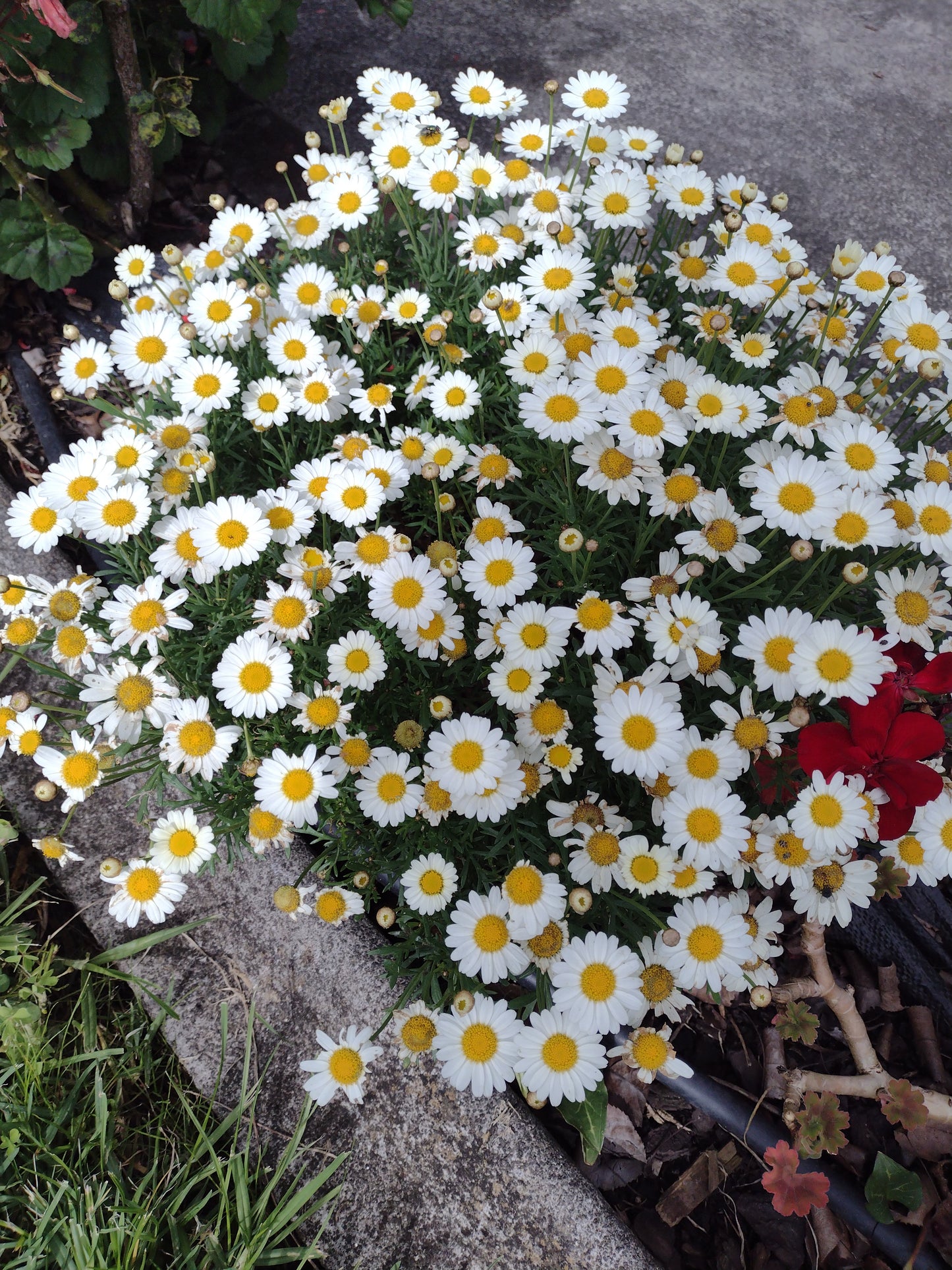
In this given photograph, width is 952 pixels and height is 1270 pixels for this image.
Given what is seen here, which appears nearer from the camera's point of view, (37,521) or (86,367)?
(37,521)

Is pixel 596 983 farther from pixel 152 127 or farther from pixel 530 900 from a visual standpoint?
pixel 152 127

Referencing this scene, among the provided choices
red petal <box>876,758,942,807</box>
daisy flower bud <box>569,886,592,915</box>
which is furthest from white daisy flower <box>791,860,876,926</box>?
daisy flower bud <box>569,886,592,915</box>

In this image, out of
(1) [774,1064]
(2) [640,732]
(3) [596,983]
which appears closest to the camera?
(3) [596,983]

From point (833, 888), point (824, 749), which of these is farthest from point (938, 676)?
point (833, 888)

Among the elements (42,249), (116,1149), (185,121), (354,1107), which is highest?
(185,121)

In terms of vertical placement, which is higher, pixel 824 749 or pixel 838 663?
pixel 838 663

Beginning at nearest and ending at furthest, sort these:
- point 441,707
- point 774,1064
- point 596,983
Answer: point 596,983 → point 441,707 → point 774,1064
